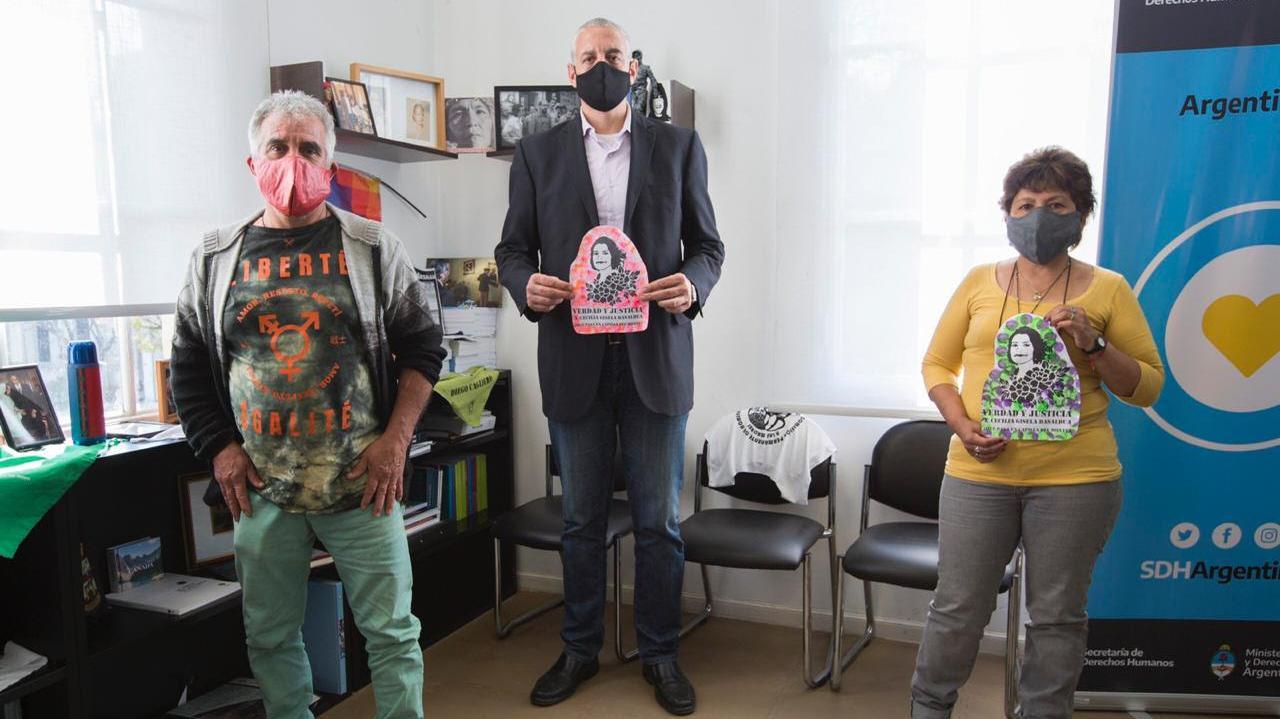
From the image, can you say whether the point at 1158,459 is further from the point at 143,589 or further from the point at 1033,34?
the point at 143,589

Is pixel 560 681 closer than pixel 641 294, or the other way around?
pixel 641 294

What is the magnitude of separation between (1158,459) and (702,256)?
55.6 inches

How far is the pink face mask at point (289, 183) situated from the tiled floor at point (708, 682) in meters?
1.58

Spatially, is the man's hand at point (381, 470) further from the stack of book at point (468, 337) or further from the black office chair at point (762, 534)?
the stack of book at point (468, 337)

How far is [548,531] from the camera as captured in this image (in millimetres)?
2871

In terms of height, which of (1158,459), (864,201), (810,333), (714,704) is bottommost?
(714,704)

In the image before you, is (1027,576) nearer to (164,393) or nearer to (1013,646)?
(1013,646)

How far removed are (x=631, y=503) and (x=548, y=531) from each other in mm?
482

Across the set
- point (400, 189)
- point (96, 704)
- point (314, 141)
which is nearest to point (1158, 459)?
point (314, 141)

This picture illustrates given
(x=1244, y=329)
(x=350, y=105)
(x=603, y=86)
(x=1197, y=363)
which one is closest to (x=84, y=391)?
(x=350, y=105)

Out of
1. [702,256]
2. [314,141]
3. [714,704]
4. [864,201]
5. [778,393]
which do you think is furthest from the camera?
[778,393]

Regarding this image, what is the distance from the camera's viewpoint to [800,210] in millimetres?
3049

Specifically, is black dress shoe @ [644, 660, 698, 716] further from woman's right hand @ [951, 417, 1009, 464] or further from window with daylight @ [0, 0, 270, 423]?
window with daylight @ [0, 0, 270, 423]

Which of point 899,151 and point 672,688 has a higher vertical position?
point 899,151
